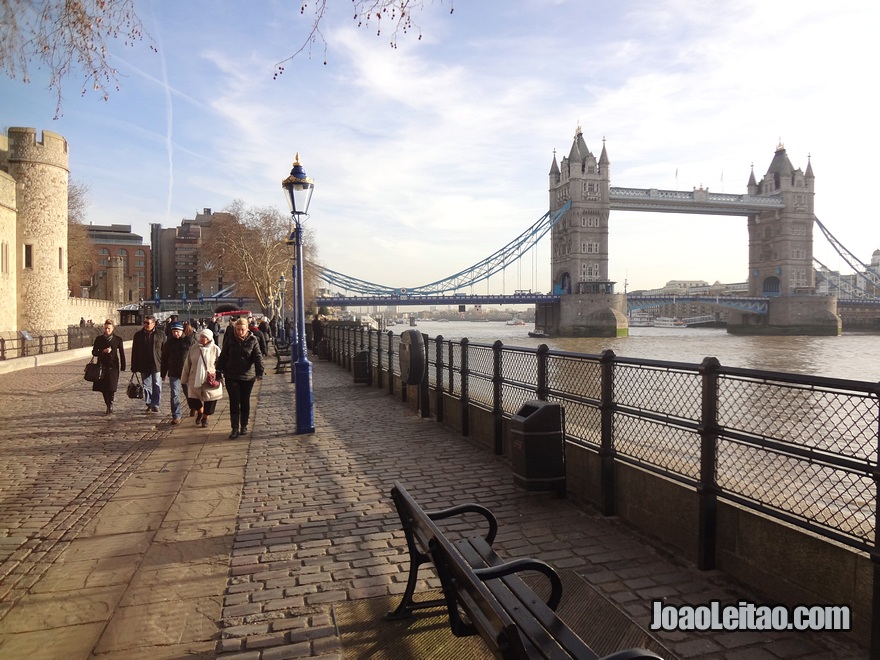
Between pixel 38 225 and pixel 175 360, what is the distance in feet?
113

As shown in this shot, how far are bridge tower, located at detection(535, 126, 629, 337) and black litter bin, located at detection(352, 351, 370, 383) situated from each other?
62725 mm

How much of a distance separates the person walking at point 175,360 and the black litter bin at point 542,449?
6.28 metres

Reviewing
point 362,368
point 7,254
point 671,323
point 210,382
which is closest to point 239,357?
point 210,382

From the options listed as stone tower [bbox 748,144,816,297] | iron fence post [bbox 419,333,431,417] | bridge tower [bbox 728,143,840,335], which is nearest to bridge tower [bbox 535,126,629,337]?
bridge tower [bbox 728,143,840,335]

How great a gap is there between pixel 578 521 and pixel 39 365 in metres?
21.5

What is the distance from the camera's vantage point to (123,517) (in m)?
5.16

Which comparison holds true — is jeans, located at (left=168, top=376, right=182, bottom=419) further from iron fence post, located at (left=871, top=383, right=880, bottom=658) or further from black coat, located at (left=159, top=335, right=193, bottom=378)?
iron fence post, located at (left=871, top=383, right=880, bottom=658)

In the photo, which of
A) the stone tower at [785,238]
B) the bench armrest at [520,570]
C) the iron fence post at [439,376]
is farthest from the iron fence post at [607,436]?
the stone tower at [785,238]

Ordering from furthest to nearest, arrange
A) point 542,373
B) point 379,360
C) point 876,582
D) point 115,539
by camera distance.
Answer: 1. point 379,360
2. point 542,373
3. point 115,539
4. point 876,582

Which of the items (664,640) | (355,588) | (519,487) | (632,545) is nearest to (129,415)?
(519,487)

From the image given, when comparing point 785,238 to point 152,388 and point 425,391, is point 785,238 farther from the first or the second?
point 152,388

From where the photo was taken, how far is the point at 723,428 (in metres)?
3.84

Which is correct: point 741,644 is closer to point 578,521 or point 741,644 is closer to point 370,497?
point 578,521

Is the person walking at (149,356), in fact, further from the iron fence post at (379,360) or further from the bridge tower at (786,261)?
the bridge tower at (786,261)
